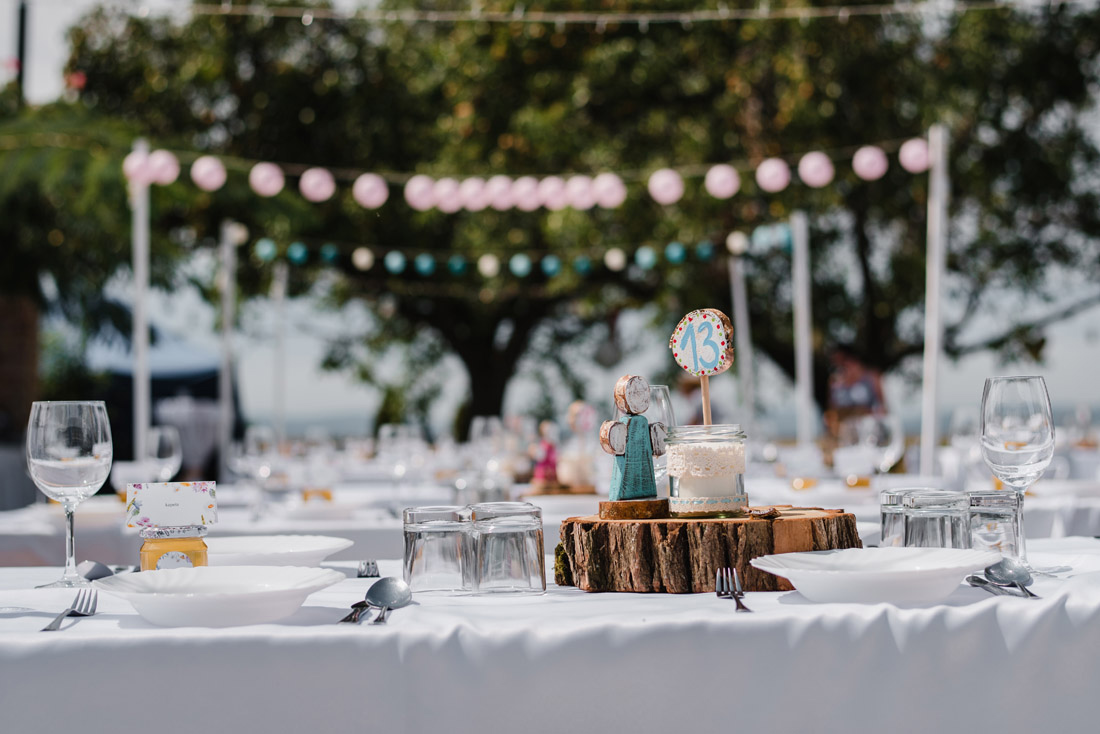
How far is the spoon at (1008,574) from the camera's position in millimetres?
1229

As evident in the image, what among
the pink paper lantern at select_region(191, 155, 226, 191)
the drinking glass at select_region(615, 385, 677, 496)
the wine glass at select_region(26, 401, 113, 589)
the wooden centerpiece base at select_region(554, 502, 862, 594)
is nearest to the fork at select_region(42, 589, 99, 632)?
the wine glass at select_region(26, 401, 113, 589)

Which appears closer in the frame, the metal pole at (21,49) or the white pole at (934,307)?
the white pole at (934,307)

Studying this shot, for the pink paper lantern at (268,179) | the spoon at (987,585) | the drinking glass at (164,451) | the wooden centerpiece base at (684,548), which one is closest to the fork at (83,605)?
the wooden centerpiece base at (684,548)

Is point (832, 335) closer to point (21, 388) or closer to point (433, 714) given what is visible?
point (21, 388)

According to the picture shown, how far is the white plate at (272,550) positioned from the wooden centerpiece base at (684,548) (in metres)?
0.35

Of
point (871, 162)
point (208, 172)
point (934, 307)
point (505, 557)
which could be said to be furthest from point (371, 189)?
point (505, 557)

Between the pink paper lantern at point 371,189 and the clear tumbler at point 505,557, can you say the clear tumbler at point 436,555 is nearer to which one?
the clear tumbler at point 505,557

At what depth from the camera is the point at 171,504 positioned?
4.50 feet

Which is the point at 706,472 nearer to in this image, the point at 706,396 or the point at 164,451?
the point at 706,396

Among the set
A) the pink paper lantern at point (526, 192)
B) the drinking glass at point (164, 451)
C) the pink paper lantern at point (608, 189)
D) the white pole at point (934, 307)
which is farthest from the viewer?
the pink paper lantern at point (526, 192)

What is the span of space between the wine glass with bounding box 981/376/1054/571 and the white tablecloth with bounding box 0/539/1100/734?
11.3 inches

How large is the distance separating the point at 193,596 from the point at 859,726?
0.66m

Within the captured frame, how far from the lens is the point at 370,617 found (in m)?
1.13

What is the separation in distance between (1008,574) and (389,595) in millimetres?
689
